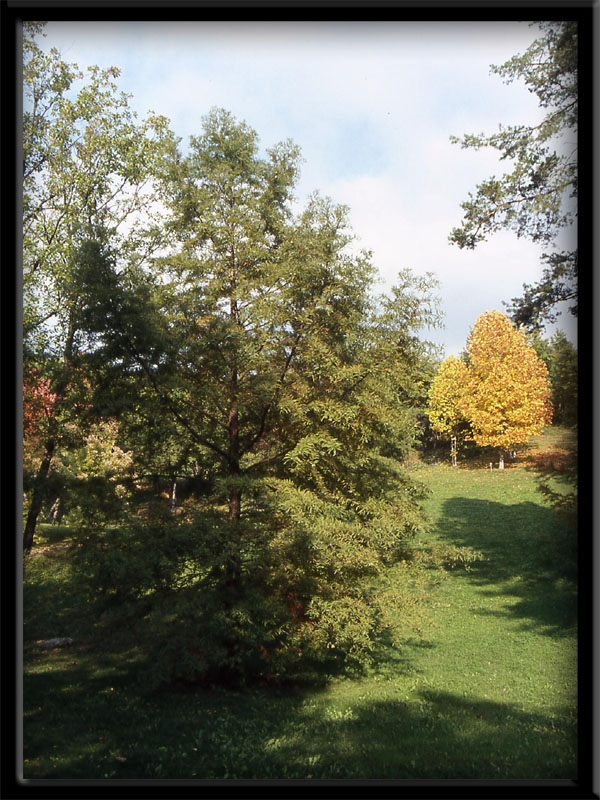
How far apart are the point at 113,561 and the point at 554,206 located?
4.60m

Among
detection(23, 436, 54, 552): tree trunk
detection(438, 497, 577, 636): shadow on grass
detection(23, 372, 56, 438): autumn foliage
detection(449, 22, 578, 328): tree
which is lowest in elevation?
detection(438, 497, 577, 636): shadow on grass

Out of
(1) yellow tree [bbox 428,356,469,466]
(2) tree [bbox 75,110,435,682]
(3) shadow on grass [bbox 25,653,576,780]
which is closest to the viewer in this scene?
(3) shadow on grass [bbox 25,653,576,780]

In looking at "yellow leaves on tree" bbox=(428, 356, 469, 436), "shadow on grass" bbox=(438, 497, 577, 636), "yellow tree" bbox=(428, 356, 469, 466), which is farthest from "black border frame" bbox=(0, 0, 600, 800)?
"shadow on grass" bbox=(438, 497, 577, 636)

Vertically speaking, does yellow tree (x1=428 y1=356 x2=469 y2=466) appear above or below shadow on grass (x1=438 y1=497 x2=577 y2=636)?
above

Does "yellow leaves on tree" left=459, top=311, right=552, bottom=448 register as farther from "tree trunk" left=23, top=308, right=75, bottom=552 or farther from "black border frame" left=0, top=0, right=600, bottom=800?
"tree trunk" left=23, top=308, right=75, bottom=552

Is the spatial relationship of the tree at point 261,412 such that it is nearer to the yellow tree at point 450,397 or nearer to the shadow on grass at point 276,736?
the shadow on grass at point 276,736

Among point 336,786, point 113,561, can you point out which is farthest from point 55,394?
point 336,786

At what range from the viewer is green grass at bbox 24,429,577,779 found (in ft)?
10.9

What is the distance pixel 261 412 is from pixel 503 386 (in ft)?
13.3

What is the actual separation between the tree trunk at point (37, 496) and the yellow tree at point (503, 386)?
4.32 meters

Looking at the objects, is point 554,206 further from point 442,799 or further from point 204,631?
point 204,631

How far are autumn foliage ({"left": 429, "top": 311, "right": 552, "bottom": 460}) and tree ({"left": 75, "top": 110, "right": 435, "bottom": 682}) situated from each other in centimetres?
127

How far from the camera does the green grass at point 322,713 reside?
10.9 feet
